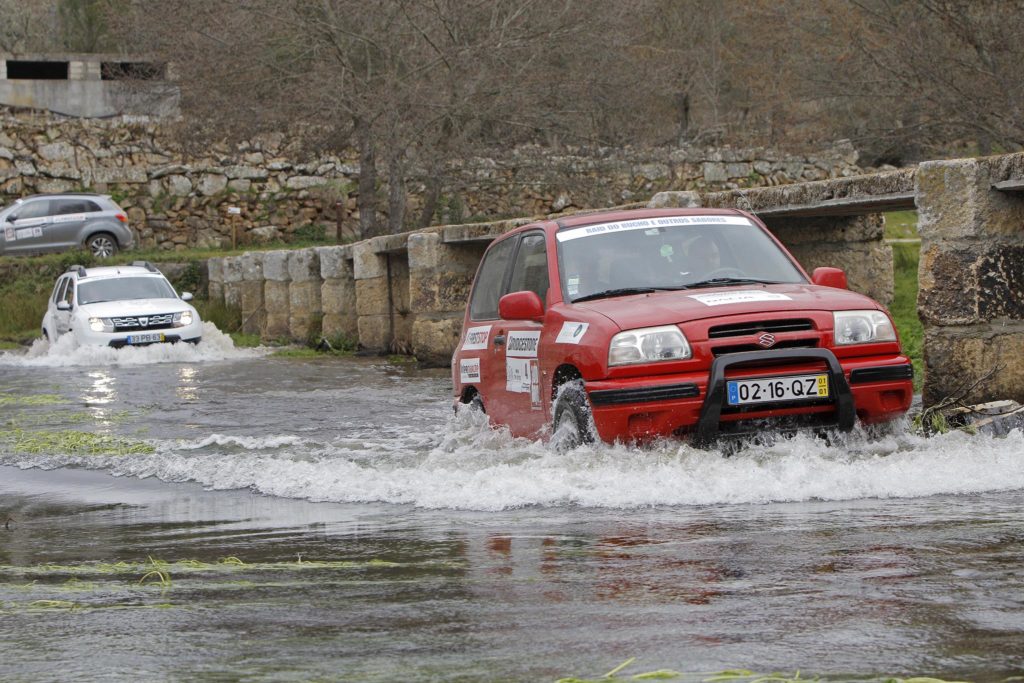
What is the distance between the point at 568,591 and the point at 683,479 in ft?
7.61

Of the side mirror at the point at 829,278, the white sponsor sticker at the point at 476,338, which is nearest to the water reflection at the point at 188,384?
the white sponsor sticker at the point at 476,338

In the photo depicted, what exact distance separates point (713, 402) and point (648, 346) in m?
0.42

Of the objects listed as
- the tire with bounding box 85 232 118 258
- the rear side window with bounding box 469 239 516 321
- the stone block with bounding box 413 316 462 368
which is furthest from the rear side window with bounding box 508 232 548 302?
the tire with bounding box 85 232 118 258

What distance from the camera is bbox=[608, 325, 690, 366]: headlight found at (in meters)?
6.97

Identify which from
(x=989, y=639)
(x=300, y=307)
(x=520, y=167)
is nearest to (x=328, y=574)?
(x=989, y=639)

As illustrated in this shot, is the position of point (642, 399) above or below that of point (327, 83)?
below

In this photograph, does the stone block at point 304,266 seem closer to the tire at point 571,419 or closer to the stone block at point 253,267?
the stone block at point 253,267

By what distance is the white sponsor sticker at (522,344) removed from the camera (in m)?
8.01

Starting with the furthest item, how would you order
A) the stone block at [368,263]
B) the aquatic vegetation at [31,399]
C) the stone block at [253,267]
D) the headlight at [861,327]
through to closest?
Answer: the stone block at [253,267], the stone block at [368,263], the aquatic vegetation at [31,399], the headlight at [861,327]

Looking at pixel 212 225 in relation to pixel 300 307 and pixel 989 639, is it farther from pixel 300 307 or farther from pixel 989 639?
pixel 989 639

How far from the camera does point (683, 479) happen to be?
21.5 feet

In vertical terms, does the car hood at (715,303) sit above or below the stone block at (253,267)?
below

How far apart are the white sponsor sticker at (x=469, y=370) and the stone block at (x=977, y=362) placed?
2765 mm

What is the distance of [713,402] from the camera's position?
22.5ft
